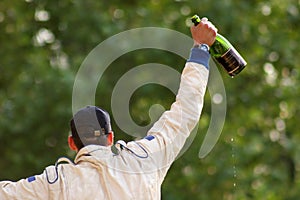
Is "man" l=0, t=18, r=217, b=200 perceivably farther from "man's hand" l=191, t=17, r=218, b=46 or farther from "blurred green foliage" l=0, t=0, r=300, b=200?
"blurred green foliage" l=0, t=0, r=300, b=200

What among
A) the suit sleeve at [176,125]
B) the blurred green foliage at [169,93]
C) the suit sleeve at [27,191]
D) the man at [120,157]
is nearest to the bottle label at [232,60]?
the man at [120,157]

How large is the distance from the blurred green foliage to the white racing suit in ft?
20.8

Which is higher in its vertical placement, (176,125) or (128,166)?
(176,125)

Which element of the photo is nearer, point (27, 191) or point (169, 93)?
point (27, 191)

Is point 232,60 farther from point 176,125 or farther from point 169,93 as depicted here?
point 169,93

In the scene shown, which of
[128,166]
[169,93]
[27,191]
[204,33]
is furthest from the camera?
[169,93]

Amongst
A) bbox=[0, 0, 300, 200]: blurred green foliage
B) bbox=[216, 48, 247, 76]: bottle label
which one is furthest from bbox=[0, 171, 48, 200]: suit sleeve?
bbox=[0, 0, 300, 200]: blurred green foliage

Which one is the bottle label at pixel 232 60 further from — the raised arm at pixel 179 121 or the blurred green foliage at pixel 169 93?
the blurred green foliage at pixel 169 93

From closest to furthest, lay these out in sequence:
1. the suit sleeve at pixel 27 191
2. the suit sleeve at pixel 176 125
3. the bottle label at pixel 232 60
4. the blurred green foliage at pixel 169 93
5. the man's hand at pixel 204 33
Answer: the suit sleeve at pixel 27 191 → the suit sleeve at pixel 176 125 → the man's hand at pixel 204 33 → the bottle label at pixel 232 60 → the blurred green foliage at pixel 169 93

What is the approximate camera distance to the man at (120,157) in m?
3.66

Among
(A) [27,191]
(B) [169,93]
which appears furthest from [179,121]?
(B) [169,93]

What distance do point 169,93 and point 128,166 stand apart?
7.05 m

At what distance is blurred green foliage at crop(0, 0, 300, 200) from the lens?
34.9ft

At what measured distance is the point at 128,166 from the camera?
12.3 ft
